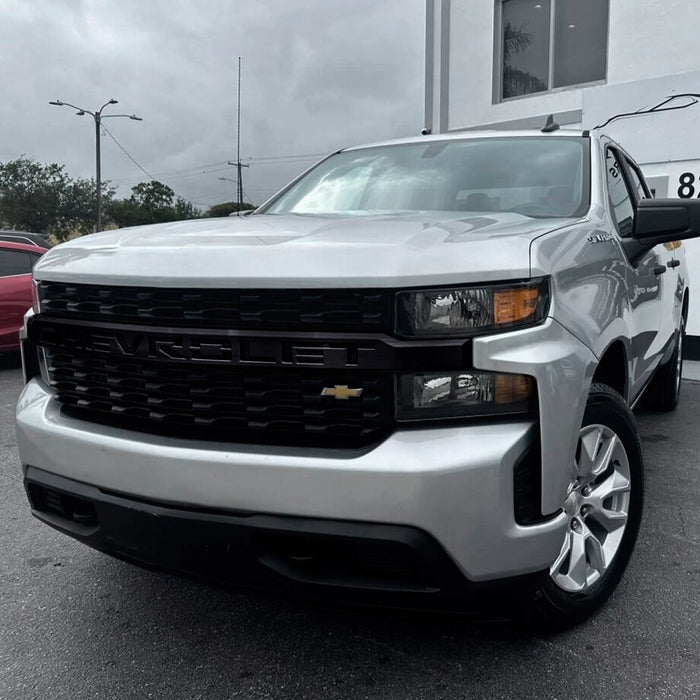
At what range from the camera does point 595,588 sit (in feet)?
7.28

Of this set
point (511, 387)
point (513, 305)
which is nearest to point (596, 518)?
point (511, 387)

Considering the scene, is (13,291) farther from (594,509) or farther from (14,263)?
(594,509)

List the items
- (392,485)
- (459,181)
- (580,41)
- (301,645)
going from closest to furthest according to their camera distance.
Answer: (392,485)
(301,645)
(459,181)
(580,41)

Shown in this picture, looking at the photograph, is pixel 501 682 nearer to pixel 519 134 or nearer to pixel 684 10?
pixel 519 134

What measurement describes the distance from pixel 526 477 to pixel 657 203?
1451 millimetres

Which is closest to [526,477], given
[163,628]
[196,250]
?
[196,250]

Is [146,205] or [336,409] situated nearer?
[336,409]

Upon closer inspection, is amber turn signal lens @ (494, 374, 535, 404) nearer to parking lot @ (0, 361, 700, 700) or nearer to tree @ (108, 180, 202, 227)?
parking lot @ (0, 361, 700, 700)

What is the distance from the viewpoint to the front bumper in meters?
1.62

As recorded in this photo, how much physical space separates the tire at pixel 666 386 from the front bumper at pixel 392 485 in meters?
3.54

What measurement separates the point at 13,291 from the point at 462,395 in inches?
277

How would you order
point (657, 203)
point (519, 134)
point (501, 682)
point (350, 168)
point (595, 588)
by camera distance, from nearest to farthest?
point (501, 682) → point (595, 588) → point (657, 203) → point (519, 134) → point (350, 168)
